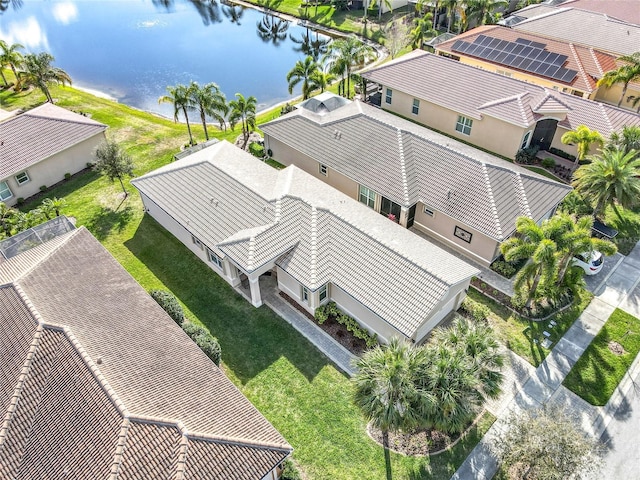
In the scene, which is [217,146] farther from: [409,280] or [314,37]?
[314,37]

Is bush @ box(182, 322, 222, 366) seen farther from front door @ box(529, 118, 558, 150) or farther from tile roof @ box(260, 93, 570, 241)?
front door @ box(529, 118, 558, 150)

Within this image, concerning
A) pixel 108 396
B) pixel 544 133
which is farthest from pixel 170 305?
pixel 544 133

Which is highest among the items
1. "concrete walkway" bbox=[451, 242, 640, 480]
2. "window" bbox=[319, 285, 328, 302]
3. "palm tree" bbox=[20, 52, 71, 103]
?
"palm tree" bbox=[20, 52, 71, 103]

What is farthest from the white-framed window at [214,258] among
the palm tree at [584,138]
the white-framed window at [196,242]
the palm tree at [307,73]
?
the palm tree at [584,138]

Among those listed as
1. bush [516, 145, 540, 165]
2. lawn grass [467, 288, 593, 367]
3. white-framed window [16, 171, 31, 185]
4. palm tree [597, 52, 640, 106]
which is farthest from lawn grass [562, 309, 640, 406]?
white-framed window [16, 171, 31, 185]

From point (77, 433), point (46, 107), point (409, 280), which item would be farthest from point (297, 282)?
point (46, 107)
